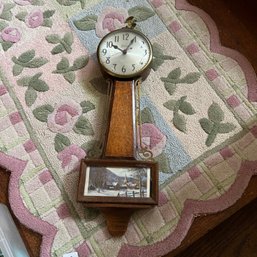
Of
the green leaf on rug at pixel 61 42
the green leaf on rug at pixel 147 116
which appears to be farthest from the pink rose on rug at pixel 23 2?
the green leaf on rug at pixel 147 116

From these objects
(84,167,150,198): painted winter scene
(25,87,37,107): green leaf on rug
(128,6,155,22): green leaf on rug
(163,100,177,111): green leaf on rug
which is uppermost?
(128,6,155,22): green leaf on rug

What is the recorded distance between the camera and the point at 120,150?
112cm

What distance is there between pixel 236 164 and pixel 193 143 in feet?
0.35

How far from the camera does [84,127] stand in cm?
121

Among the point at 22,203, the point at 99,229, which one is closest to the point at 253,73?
the point at 99,229

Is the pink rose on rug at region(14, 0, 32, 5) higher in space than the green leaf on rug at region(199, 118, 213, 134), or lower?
lower

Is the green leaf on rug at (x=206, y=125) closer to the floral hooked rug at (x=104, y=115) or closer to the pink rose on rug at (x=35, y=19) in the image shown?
the floral hooked rug at (x=104, y=115)

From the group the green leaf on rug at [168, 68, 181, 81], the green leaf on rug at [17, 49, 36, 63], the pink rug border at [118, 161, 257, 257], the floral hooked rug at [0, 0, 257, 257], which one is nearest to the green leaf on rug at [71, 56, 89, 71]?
the floral hooked rug at [0, 0, 257, 257]

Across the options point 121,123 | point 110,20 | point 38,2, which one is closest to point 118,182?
point 121,123

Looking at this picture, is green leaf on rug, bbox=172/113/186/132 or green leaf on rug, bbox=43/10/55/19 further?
green leaf on rug, bbox=43/10/55/19

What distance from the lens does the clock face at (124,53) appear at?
1181 millimetres

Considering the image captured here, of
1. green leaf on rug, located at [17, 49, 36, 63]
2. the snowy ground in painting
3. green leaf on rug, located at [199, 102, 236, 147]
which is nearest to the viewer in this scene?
the snowy ground in painting

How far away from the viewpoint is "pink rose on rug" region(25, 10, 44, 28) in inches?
52.4

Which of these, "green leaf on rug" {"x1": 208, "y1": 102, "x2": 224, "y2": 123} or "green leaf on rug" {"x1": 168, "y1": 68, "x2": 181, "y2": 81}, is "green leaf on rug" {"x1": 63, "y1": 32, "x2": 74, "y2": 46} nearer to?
"green leaf on rug" {"x1": 168, "y1": 68, "x2": 181, "y2": 81}
